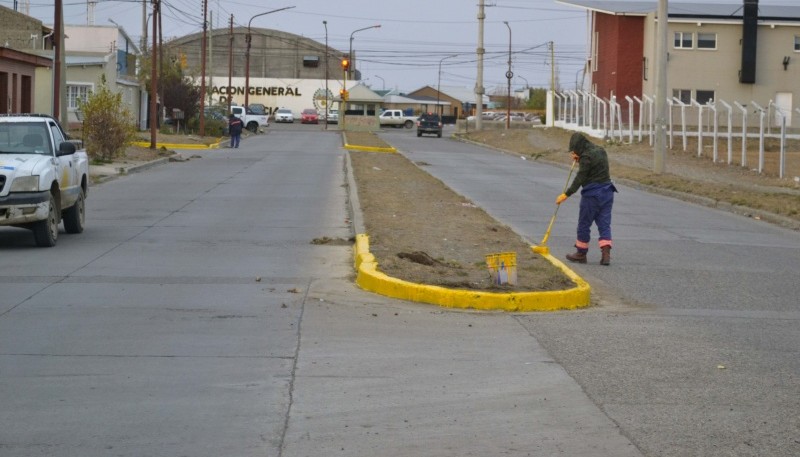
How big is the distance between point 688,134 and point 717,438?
4263 cm

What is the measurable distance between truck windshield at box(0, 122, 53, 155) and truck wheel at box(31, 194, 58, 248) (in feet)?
3.29

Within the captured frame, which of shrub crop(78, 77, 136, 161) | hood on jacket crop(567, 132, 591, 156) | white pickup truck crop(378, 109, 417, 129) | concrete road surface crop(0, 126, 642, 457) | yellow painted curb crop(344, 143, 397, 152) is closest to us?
concrete road surface crop(0, 126, 642, 457)

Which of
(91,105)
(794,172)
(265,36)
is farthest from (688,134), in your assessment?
(265,36)

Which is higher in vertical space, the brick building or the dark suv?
the brick building

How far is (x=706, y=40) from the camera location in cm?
5844

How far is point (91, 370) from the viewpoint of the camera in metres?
7.96

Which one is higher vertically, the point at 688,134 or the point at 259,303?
the point at 688,134

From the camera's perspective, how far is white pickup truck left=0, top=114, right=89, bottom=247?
14.8 meters

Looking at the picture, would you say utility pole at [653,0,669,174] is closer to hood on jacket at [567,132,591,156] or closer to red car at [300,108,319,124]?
hood on jacket at [567,132,591,156]

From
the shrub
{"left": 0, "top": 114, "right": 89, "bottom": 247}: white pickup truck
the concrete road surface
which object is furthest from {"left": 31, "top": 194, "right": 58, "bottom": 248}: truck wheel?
the shrub

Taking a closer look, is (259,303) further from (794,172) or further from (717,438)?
(794,172)

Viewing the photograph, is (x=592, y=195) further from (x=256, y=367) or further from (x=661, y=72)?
(x=661, y=72)

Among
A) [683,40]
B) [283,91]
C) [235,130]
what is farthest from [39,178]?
[283,91]

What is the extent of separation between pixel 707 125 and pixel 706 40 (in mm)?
12848
